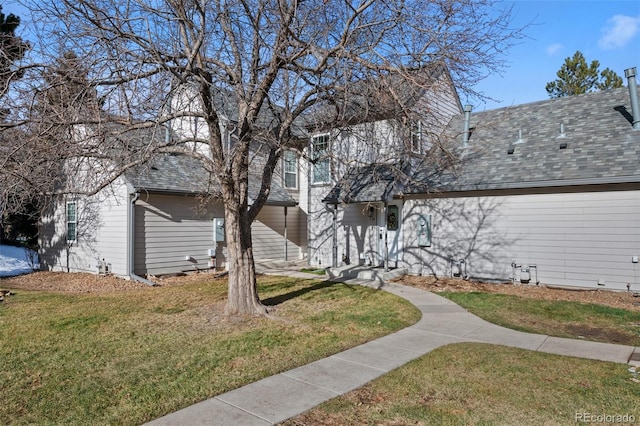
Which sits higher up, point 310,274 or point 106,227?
point 106,227

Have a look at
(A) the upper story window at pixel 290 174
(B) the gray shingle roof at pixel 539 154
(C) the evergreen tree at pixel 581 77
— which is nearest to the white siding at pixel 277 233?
(A) the upper story window at pixel 290 174

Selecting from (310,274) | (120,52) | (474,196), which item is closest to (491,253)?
(474,196)

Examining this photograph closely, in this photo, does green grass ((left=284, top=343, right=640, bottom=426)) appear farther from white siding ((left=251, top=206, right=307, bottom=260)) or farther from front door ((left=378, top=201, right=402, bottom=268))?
white siding ((left=251, top=206, right=307, bottom=260))

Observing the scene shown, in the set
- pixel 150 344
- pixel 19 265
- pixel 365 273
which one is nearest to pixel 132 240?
pixel 150 344

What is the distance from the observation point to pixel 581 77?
2530cm

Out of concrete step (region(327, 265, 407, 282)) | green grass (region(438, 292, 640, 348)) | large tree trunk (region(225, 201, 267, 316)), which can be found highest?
large tree trunk (region(225, 201, 267, 316))

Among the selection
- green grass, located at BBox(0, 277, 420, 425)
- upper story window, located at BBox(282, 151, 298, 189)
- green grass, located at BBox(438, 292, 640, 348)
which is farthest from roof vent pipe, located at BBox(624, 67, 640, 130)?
upper story window, located at BBox(282, 151, 298, 189)

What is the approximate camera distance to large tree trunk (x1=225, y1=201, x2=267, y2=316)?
8141 mm

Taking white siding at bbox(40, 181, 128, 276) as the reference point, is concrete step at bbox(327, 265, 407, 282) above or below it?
below

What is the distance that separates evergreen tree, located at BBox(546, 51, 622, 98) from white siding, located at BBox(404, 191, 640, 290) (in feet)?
57.6

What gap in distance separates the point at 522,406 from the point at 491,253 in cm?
890

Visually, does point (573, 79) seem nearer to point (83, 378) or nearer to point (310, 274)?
point (310, 274)

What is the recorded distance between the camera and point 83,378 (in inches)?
200

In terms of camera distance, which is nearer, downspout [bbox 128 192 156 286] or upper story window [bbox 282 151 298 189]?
downspout [bbox 128 192 156 286]
